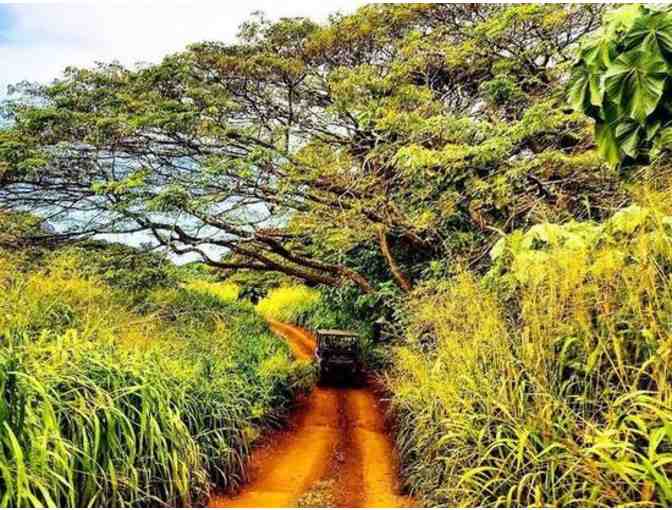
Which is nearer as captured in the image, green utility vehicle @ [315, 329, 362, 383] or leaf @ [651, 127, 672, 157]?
leaf @ [651, 127, 672, 157]

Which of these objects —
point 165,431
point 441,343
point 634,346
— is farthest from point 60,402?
point 634,346

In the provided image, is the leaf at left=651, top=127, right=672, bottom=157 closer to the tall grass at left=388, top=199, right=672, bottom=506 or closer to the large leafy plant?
the large leafy plant

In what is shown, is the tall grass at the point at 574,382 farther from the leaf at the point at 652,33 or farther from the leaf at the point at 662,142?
the leaf at the point at 652,33

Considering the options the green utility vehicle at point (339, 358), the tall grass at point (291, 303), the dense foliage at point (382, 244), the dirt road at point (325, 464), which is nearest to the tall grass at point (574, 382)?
the dense foliage at point (382, 244)

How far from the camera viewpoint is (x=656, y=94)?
355 cm

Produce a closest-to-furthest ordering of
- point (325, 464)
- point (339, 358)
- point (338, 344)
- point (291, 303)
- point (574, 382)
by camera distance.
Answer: point (574, 382)
point (325, 464)
point (339, 358)
point (338, 344)
point (291, 303)

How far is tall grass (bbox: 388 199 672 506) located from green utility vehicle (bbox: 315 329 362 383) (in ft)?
23.9

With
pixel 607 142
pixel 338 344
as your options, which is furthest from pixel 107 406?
pixel 338 344

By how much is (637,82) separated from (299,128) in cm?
641

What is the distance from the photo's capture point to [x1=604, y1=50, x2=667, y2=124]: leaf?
3543 millimetres

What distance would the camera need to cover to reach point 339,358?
1159 cm

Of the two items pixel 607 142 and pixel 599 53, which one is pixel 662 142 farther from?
pixel 599 53

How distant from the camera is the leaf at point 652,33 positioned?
3.53m

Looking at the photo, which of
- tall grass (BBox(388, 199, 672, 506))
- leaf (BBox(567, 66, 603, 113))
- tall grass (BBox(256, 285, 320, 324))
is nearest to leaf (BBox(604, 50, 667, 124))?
leaf (BBox(567, 66, 603, 113))
